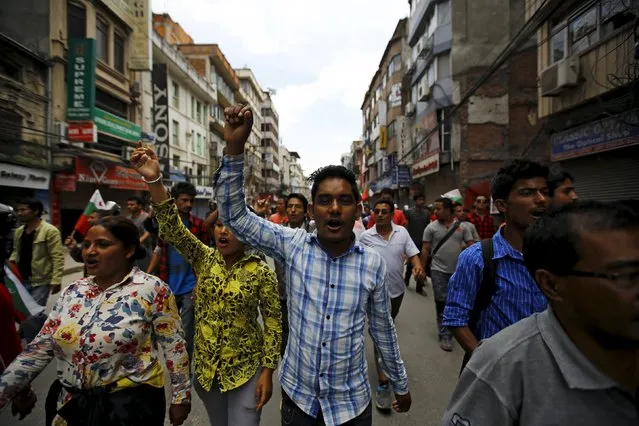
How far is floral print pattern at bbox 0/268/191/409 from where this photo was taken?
1.88 meters

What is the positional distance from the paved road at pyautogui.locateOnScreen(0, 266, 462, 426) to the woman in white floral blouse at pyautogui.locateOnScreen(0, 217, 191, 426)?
1.57 m

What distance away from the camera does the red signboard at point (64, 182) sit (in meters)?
14.5

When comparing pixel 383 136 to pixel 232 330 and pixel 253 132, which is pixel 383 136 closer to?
pixel 253 132

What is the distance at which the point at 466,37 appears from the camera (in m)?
19.2

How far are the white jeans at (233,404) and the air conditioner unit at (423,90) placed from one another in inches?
857

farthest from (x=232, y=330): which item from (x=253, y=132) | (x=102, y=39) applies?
(x=253, y=132)

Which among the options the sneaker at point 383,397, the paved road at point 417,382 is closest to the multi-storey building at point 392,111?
the paved road at point 417,382

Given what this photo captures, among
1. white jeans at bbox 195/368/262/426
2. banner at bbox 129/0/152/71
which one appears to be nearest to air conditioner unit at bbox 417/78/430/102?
banner at bbox 129/0/152/71

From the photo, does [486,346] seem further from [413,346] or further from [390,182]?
[390,182]

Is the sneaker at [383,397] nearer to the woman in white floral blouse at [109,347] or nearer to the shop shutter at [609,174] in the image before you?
the woman in white floral blouse at [109,347]

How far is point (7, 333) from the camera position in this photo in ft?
7.56

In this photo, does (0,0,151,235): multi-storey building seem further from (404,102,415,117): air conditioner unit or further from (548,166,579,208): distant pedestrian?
(404,102,415,117): air conditioner unit

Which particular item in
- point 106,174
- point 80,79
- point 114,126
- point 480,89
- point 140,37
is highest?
point 140,37

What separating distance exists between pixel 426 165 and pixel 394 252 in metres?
18.5
